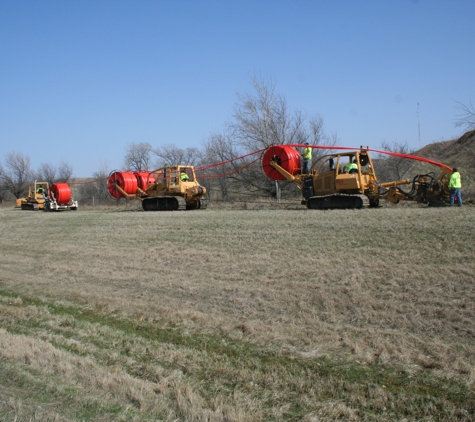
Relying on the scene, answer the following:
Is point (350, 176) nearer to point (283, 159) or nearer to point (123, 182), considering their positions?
point (283, 159)

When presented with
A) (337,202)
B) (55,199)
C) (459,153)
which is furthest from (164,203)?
(459,153)

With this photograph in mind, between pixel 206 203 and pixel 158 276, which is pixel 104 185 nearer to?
pixel 206 203

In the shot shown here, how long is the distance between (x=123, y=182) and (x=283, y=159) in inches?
420

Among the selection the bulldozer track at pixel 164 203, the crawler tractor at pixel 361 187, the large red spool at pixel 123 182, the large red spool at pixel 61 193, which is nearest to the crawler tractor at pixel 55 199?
the large red spool at pixel 61 193

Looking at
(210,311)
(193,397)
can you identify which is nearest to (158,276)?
(210,311)

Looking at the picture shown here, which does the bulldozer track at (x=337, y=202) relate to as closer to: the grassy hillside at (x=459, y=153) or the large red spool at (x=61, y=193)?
the grassy hillside at (x=459, y=153)

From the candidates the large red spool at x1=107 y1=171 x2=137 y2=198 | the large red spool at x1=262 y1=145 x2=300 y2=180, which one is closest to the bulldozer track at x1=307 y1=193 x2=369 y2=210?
the large red spool at x1=262 y1=145 x2=300 y2=180

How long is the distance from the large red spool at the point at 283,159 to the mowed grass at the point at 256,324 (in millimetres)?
5323

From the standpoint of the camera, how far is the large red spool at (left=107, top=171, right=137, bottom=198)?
86.6ft

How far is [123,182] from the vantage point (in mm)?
26359

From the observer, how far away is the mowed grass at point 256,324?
5.00 metres

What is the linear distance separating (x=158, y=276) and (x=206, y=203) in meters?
12.3

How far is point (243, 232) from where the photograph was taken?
532 inches

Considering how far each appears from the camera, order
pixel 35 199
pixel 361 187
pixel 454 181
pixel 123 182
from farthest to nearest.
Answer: pixel 35 199
pixel 123 182
pixel 361 187
pixel 454 181
